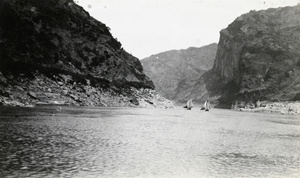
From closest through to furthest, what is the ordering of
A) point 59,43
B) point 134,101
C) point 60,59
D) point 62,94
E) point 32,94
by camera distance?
point 32,94, point 62,94, point 60,59, point 59,43, point 134,101

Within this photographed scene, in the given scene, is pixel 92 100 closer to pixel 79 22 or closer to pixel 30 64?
pixel 30 64

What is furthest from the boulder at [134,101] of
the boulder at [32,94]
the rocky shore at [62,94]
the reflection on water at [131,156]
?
the reflection on water at [131,156]

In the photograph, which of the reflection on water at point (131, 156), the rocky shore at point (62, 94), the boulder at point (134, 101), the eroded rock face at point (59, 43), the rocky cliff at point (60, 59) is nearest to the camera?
the reflection on water at point (131, 156)

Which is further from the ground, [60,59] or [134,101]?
[60,59]

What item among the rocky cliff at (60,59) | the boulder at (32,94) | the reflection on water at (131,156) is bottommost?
the reflection on water at (131,156)

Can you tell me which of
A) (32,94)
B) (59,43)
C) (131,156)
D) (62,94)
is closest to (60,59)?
(59,43)

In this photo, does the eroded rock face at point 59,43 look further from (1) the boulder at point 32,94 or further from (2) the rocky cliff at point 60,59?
(1) the boulder at point 32,94

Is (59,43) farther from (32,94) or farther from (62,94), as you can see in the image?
(32,94)

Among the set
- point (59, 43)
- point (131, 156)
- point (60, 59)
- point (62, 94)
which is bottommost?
point (131, 156)

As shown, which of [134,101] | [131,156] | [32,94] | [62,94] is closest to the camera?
[131,156]
